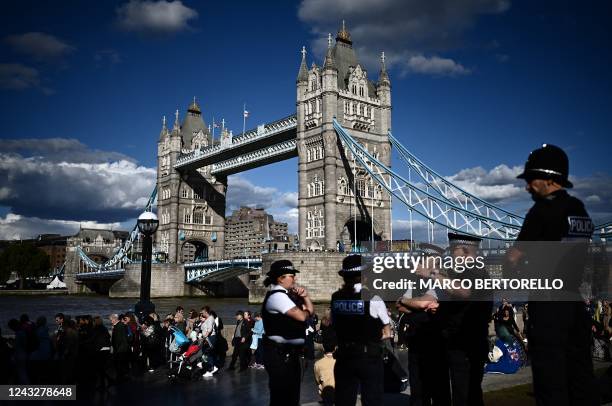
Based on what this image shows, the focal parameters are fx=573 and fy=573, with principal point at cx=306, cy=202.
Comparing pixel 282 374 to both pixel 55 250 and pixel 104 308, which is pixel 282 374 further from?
pixel 55 250

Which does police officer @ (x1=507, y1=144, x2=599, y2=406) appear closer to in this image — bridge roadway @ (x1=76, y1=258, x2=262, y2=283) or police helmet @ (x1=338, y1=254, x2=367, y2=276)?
police helmet @ (x1=338, y1=254, x2=367, y2=276)

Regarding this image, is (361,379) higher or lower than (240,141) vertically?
lower

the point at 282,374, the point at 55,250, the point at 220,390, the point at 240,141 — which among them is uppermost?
the point at 240,141

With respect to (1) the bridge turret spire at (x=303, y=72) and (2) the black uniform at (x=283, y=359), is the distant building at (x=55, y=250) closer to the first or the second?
(1) the bridge turret spire at (x=303, y=72)

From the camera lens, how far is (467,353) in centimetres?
507

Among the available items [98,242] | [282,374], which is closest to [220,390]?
[282,374]

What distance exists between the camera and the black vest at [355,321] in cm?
478

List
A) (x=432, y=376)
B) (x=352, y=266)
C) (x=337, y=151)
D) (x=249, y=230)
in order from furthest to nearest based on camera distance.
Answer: (x=249, y=230) < (x=337, y=151) < (x=432, y=376) < (x=352, y=266)

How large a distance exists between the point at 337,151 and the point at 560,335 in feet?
151

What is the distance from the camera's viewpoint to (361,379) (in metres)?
4.77

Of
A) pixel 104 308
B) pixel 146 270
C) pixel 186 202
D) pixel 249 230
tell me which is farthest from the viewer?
pixel 249 230

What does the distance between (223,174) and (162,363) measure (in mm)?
60305

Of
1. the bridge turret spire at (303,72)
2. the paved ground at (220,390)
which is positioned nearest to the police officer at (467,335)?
the paved ground at (220,390)

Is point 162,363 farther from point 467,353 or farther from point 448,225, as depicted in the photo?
point 448,225
